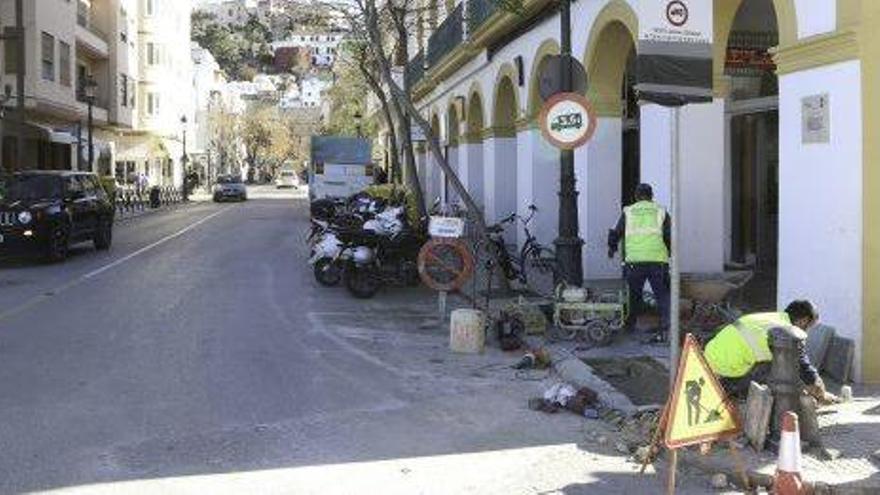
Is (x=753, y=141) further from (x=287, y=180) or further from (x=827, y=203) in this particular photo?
(x=287, y=180)

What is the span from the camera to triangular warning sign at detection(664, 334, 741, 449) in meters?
5.91

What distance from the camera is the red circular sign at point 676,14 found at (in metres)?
7.04

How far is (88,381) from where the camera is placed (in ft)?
29.7

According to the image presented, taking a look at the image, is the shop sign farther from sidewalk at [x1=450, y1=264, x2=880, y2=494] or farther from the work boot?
the work boot

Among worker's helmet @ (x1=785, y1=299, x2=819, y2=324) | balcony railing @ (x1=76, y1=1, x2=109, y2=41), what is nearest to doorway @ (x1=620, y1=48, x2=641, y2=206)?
worker's helmet @ (x1=785, y1=299, x2=819, y2=324)

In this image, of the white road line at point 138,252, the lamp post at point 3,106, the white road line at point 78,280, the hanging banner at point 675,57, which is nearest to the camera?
the hanging banner at point 675,57

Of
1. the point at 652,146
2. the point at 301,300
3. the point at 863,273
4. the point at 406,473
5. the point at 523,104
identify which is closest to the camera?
the point at 406,473

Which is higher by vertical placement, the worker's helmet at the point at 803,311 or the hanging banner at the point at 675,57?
the hanging banner at the point at 675,57

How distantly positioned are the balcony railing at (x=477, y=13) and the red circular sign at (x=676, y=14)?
558 inches

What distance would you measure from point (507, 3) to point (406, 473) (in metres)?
9.74

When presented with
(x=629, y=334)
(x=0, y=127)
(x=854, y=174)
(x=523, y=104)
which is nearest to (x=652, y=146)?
(x=629, y=334)

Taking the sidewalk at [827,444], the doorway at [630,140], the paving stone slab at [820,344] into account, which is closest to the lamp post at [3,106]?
the doorway at [630,140]

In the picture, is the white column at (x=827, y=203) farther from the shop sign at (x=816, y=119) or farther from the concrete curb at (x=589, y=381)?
the concrete curb at (x=589, y=381)

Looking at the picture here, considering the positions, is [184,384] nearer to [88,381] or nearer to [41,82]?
[88,381]
